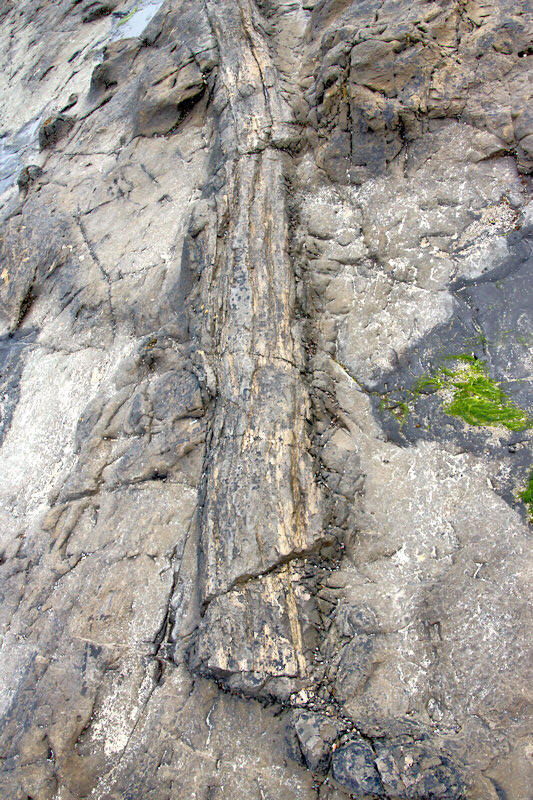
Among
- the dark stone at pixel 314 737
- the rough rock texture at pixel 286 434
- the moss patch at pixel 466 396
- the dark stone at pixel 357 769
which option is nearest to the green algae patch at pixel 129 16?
the rough rock texture at pixel 286 434

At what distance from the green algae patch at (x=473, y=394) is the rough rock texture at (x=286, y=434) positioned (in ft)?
0.06

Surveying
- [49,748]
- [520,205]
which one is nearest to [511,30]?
[520,205]

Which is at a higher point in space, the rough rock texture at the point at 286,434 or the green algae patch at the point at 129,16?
the green algae patch at the point at 129,16

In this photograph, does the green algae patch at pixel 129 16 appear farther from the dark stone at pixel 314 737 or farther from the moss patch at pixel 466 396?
the dark stone at pixel 314 737

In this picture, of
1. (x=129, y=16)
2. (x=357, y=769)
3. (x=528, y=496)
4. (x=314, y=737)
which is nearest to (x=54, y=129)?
(x=129, y=16)

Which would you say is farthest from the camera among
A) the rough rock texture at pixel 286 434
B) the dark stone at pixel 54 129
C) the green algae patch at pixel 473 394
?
Answer: the dark stone at pixel 54 129

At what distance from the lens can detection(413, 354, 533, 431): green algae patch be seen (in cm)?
355

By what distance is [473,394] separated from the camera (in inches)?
146

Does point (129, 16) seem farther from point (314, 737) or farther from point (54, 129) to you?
point (314, 737)

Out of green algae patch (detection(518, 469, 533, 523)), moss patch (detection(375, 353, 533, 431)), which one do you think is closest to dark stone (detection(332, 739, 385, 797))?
green algae patch (detection(518, 469, 533, 523))

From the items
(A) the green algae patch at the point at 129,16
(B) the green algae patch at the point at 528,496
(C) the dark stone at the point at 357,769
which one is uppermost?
(A) the green algae patch at the point at 129,16

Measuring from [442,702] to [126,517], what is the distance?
255 centimetres

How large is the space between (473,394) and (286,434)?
4.58 feet

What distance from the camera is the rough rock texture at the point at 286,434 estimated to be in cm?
301
